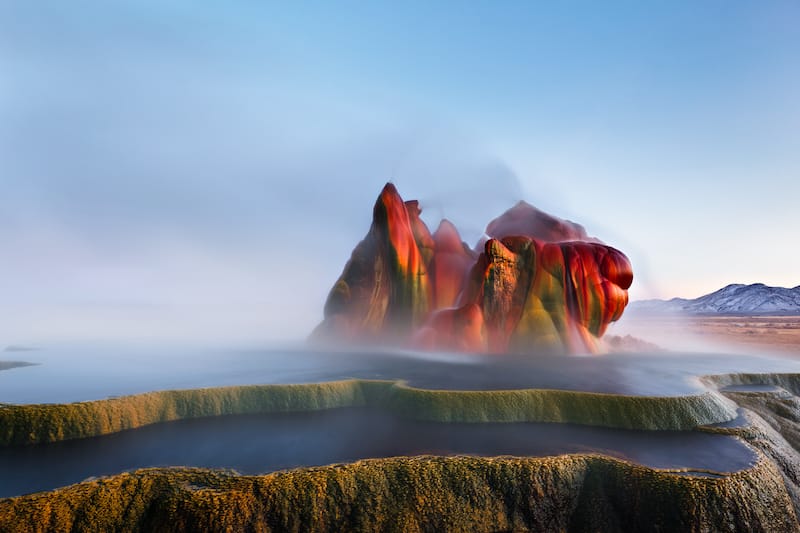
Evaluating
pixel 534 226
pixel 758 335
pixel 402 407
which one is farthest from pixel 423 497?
pixel 758 335

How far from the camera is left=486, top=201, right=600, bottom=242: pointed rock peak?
54.7 meters

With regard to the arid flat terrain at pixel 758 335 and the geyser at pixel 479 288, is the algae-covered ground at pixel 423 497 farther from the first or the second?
the arid flat terrain at pixel 758 335

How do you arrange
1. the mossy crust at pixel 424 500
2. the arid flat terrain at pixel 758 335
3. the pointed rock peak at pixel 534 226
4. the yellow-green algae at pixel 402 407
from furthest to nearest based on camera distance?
the arid flat terrain at pixel 758 335 < the pointed rock peak at pixel 534 226 < the yellow-green algae at pixel 402 407 < the mossy crust at pixel 424 500

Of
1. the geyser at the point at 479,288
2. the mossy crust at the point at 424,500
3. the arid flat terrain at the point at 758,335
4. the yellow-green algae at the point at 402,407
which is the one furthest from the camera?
the arid flat terrain at the point at 758,335

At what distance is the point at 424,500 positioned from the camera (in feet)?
48.3

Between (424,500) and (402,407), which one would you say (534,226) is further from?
(424,500)

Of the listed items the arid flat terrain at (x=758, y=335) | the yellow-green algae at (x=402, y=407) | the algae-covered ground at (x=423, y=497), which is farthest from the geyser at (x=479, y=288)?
the arid flat terrain at (x=758, y=335)

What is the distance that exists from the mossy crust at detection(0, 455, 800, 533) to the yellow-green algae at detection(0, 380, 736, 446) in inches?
223

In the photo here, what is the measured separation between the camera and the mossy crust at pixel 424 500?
523 inches

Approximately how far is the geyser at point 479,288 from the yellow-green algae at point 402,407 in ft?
65.7

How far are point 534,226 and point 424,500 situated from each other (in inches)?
1822

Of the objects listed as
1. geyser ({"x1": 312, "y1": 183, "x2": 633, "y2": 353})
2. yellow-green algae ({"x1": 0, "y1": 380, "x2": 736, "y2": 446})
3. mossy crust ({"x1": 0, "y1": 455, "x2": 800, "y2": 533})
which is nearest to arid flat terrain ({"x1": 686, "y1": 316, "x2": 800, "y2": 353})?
geyser ({"x1": 312, "y1": 183, "x2": 633, "y2": 353})

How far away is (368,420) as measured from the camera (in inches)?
867

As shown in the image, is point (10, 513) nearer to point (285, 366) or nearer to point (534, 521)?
point (534, 521)
